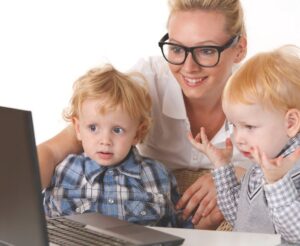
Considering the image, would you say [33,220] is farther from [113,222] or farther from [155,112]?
[155,112]

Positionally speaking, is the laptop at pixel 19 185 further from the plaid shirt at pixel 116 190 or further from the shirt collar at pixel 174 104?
the shirt collar at pixel 174 104

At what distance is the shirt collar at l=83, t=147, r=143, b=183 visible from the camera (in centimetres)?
217

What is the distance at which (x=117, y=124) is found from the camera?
84.0 inches

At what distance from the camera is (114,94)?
7.03ft

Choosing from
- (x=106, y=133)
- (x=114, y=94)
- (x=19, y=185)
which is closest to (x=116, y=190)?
(x=106, y=133)

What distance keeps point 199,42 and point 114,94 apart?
13.1 inches

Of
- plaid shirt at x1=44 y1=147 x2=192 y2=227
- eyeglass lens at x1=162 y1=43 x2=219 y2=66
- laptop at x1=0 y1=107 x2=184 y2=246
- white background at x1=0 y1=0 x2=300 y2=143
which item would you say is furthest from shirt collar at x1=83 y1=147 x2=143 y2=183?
white background at x1=0 y1=0 x2=300 y2=143

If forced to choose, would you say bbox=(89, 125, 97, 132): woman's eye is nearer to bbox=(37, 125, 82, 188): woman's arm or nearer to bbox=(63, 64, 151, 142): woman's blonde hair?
bbox=(63, 64, 151, 142): woman's blonde hair

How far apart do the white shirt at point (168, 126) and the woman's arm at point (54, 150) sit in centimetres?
26

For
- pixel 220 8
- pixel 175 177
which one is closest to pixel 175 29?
pixel 220 8

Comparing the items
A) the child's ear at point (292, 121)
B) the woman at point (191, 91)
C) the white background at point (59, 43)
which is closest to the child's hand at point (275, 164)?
the child's ear at point (292, 121)

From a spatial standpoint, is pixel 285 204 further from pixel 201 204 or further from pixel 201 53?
pixel 201 53

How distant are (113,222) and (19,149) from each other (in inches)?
20.4

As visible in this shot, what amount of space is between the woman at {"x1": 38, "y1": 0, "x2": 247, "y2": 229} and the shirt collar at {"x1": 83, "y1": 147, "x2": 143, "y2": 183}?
12 cm
